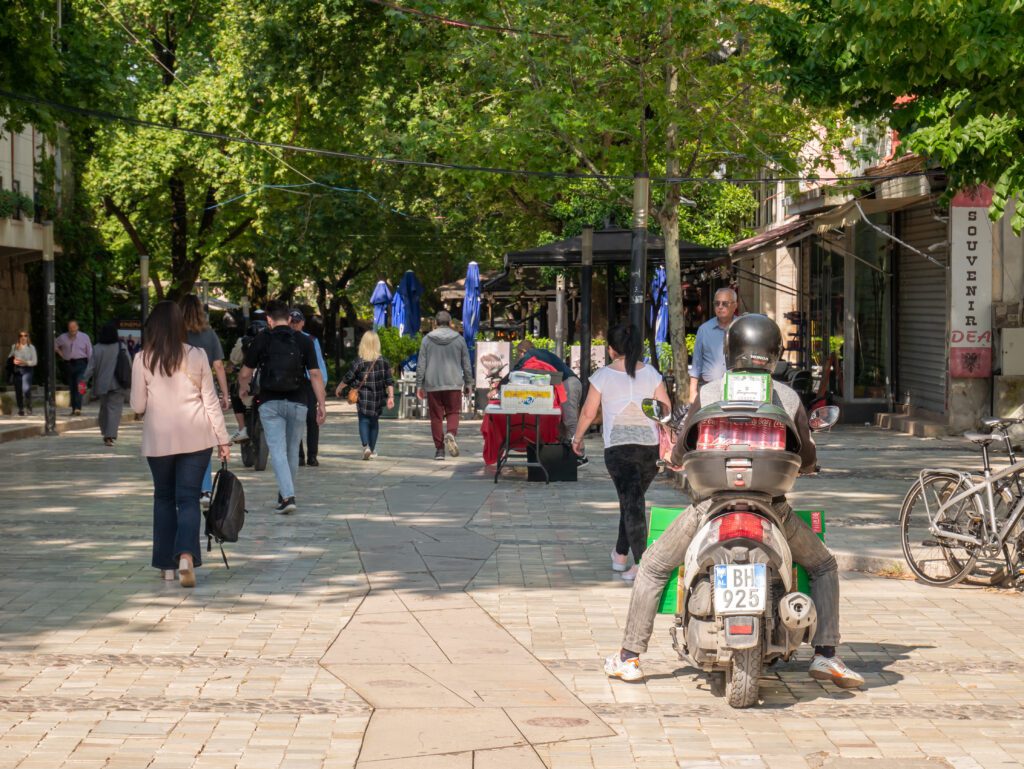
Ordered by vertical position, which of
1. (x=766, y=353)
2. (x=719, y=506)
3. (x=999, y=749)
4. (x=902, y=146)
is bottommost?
(x=999, y=749)

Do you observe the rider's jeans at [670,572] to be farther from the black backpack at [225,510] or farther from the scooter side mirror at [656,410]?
the black backpack at [225,510]

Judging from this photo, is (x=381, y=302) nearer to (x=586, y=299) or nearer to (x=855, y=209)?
(x=586, y=299)

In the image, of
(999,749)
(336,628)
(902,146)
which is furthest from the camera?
(902,146)

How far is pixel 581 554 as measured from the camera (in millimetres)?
11164

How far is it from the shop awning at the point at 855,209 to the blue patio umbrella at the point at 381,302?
15074 millimetres

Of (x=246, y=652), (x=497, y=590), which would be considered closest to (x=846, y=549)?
(x=497, y=590)

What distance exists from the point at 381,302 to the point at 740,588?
1270 inches

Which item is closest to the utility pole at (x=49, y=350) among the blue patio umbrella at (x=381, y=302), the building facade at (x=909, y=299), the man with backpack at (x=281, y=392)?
the building facade at (x=909, y=299)

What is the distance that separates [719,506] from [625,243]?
16711mm

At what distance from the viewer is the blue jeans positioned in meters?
13.0

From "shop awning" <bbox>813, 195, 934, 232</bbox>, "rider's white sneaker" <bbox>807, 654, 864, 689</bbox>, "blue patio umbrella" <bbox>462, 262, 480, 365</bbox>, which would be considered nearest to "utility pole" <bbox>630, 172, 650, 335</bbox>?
"shop awning" <bbox>813, 195, 934, 232</bbox>

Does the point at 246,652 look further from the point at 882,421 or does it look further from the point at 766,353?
the point at 882,421

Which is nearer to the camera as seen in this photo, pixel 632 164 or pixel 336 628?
pixel 336 628

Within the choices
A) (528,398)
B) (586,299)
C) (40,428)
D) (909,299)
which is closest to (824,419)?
(528,398)
